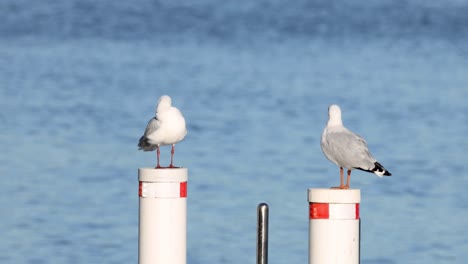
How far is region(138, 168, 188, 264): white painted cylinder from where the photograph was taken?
932cm

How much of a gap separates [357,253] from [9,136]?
14.6 m

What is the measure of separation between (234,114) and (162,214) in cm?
1638

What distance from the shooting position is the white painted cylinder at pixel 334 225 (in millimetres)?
8625

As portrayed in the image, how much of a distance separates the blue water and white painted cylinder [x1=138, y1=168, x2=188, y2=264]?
4743mm

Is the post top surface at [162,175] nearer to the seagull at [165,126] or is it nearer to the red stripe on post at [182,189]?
the red stripe on post at [182,189]

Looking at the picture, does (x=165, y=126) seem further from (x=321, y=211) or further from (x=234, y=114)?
(x=234, y=114)

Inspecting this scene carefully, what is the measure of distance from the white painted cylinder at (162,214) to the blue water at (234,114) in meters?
4.74

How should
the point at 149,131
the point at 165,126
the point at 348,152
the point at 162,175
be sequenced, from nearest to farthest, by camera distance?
the point at 162,175 < the point at 348,152 < the point at 165,126 < the point at 149,131

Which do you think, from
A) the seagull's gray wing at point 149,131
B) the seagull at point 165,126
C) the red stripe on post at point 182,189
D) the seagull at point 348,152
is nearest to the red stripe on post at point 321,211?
the seagull at point 348,152

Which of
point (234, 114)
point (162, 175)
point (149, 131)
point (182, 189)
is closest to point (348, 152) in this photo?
point (182, 189)

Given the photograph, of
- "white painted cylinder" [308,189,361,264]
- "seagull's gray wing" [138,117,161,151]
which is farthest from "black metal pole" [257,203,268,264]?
"seagull's gray wing" [138,117,161,151]

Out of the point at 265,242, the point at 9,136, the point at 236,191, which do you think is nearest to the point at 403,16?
the point at 9,136

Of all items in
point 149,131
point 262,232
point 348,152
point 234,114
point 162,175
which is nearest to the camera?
point 262,232

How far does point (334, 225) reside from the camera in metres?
8.66
